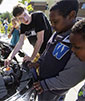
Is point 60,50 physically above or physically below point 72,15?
below

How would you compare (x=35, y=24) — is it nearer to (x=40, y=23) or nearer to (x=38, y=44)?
(x=40, y=23)

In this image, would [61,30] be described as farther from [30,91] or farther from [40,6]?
[40,6]

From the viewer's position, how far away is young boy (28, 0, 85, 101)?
3.48ft

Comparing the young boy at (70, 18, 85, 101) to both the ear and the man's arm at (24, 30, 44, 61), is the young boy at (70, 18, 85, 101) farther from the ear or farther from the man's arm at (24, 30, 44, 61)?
the man's arm at (24, 30, 44, 61)

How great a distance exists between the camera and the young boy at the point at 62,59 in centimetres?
106

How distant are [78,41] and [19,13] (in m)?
0.99

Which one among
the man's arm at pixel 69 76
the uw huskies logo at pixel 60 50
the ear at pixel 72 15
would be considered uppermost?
the ear at pixel 72 15

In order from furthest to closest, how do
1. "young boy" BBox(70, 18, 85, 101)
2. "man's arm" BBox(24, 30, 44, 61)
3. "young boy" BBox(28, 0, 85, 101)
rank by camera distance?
"man's arm" BBox(24, 30, 44, 61), "young boy" BBox(28, 0, 85, 101), "young boy" BBox(70, 18, 85, 101)

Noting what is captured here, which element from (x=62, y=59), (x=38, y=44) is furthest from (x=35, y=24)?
(x=62, y=59)

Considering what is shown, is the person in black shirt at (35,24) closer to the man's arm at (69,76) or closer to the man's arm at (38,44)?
the man's arm at (38,44)

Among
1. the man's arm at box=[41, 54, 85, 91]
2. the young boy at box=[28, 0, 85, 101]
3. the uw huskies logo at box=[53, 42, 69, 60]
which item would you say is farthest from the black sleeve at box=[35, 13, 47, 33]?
the man's arm at box=[41, 54, 85, 91]

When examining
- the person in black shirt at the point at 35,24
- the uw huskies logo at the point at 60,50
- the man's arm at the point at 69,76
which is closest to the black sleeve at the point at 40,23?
the person in black shirt at the point at 35,24

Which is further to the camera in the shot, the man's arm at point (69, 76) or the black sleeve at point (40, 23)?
the black sleeve at point (40, 23)

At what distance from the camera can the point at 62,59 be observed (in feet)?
3.58
